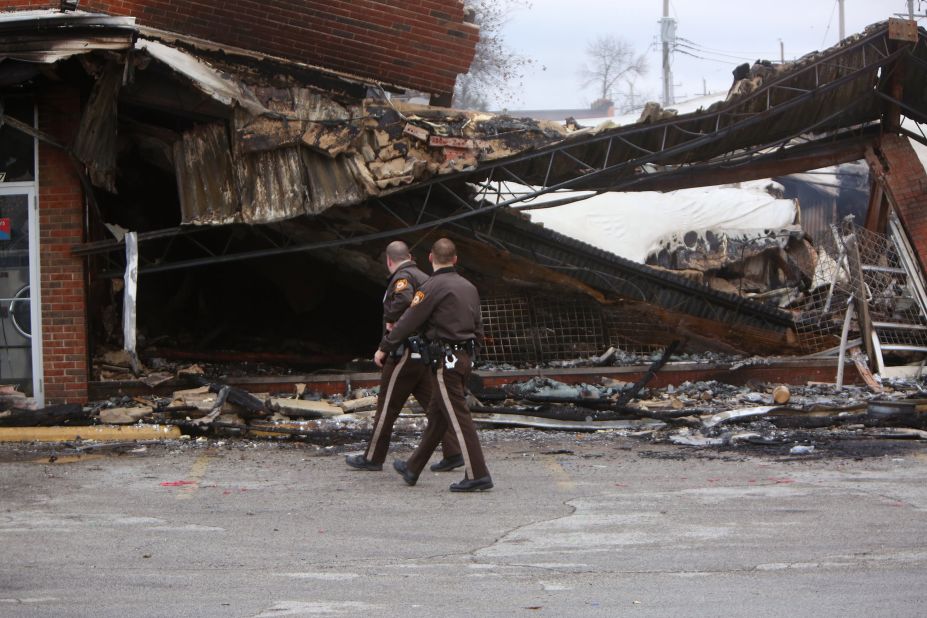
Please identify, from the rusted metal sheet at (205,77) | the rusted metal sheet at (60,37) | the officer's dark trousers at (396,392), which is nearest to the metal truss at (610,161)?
the rusted metal sheet at (205,77)

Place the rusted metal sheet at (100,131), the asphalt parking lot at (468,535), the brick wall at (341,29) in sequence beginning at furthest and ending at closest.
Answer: the brick wall at (341,29) → the rusted metal sheet at (100,131) → the asphalt parking lot at (468,535)

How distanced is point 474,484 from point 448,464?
89cm

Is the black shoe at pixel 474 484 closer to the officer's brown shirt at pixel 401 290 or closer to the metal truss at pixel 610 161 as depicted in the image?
the officer's brown shirt at pixel 401 290

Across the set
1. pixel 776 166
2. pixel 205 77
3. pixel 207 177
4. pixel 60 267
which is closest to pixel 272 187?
pixel 207 177

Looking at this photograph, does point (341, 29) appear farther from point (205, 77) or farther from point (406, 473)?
point (406, 473)

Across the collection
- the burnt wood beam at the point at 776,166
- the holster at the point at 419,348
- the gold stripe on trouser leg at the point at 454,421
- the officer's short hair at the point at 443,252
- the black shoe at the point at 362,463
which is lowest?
the black shoe at the point at 362,463

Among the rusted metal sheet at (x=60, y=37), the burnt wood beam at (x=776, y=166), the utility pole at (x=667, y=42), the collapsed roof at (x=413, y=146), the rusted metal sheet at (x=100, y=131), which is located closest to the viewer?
the rusted metal sheet at (x=60, y=37)

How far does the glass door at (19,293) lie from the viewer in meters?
11.2

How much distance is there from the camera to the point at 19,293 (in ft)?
36.8

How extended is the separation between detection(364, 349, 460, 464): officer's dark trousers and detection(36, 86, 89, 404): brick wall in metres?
4.43

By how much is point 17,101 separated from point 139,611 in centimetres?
778

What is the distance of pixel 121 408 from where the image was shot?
10.8 m

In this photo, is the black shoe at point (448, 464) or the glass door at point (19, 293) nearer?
the black shoe at point (448, 464)

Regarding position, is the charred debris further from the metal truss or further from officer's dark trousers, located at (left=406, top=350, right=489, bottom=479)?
officer's dark trousers, located at (left=406, top=350, right=489, bottom=479)
